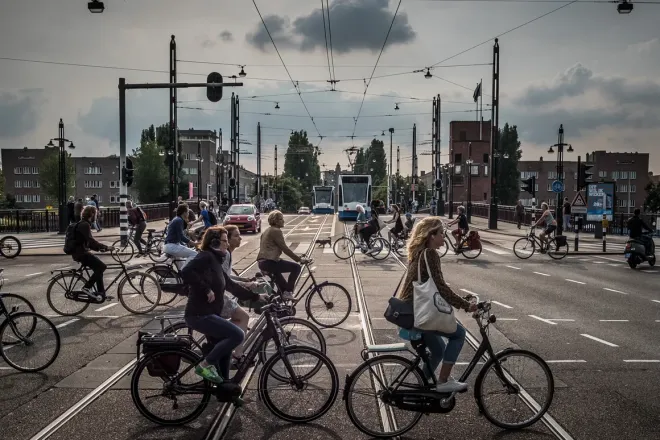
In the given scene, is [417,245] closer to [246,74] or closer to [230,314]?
[230,314]

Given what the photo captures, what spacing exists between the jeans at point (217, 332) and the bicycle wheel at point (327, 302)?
13.5 feet

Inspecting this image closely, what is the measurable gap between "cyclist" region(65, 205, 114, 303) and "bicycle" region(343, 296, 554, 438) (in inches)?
251

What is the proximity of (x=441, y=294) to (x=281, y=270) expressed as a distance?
4549 millimetres

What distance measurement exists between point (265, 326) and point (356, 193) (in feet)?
118

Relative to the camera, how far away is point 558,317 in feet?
31.6

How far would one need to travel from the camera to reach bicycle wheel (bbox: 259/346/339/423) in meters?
4.96

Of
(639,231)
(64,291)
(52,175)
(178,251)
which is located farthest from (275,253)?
(52,175)

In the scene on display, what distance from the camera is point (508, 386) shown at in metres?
4.90

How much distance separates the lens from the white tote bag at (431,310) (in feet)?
14.9

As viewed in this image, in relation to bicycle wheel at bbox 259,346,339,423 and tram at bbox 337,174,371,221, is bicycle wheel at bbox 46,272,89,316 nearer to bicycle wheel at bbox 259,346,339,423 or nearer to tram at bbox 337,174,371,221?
bicycle wheel at bbox 259,346,339,423

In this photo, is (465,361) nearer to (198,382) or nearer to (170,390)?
(198,382)

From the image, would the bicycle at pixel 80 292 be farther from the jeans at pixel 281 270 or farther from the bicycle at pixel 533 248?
the bicycle at pixel 533 248

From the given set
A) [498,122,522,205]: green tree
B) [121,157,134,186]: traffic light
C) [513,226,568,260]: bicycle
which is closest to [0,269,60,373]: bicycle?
[121,157,134,186]: traffic light

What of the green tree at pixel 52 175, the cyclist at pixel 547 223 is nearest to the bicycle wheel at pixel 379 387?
the cyclist at pixel 547 223
